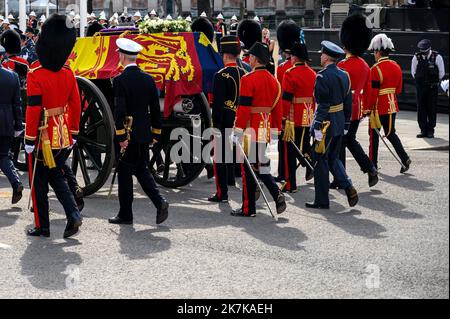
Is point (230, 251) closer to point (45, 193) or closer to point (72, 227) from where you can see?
point (72, 227)

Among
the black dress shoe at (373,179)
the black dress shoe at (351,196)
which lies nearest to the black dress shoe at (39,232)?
the black dress shoe at (351,196)

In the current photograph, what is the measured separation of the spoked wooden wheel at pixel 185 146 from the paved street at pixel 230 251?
19 centimetres

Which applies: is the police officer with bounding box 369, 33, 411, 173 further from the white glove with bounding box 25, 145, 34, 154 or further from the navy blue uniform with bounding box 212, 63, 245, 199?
the white glove with bounding box 25, 145, 34, 154

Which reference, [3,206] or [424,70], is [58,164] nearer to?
[3,206]

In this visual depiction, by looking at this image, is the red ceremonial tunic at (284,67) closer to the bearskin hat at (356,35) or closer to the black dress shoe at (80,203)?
the bearskin hat at (356,35)

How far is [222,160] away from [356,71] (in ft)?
5.60

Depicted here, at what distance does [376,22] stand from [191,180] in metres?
9.81

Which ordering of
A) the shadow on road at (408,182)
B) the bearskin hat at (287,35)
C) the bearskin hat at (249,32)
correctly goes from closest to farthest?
the shadow on road at (408,182) → the bearskin hat at (287,35) → the bearskin hat at (249,32)

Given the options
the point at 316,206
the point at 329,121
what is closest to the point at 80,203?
the point at 316,206

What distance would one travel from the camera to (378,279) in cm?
629

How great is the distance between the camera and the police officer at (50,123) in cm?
756

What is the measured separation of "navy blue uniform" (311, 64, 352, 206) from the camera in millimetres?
8797

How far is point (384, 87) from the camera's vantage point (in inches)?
434
